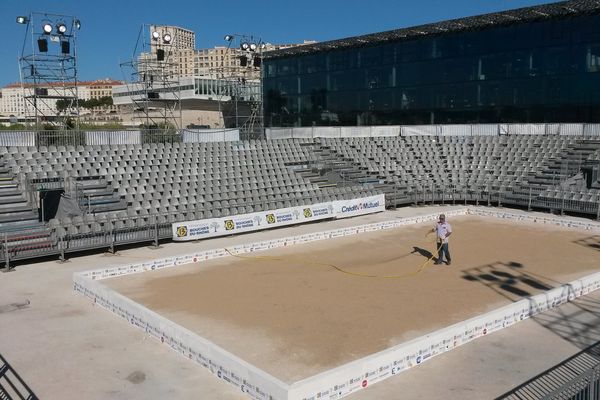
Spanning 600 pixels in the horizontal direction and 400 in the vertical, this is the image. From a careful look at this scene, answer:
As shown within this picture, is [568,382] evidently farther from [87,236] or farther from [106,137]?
[106,137]

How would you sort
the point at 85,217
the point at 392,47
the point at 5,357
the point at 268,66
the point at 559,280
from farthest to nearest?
the point at 268,66, the point at 392,47, the point at 85,217, the point at 559,280, the point at 5,357

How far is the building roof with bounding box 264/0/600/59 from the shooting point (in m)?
35.9

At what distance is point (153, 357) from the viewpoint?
1077 centimetres

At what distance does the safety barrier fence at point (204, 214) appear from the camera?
63.7ft

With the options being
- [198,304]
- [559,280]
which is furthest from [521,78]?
[198,304]

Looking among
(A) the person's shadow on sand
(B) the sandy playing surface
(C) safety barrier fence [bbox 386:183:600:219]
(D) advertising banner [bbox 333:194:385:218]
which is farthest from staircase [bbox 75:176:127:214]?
(C) safety barrier fence [bbox 386:183:600:219]

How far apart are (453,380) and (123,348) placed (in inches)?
261

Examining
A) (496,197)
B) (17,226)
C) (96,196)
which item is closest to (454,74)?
(496,197)

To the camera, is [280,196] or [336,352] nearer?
[336,352]

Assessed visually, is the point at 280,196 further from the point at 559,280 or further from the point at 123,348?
the point at 123,348

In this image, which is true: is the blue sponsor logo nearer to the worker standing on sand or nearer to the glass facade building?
the worker standing on sand

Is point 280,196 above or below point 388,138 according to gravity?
below

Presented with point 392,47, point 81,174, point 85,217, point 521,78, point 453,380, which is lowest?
point 453,380

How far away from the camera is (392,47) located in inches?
1857
